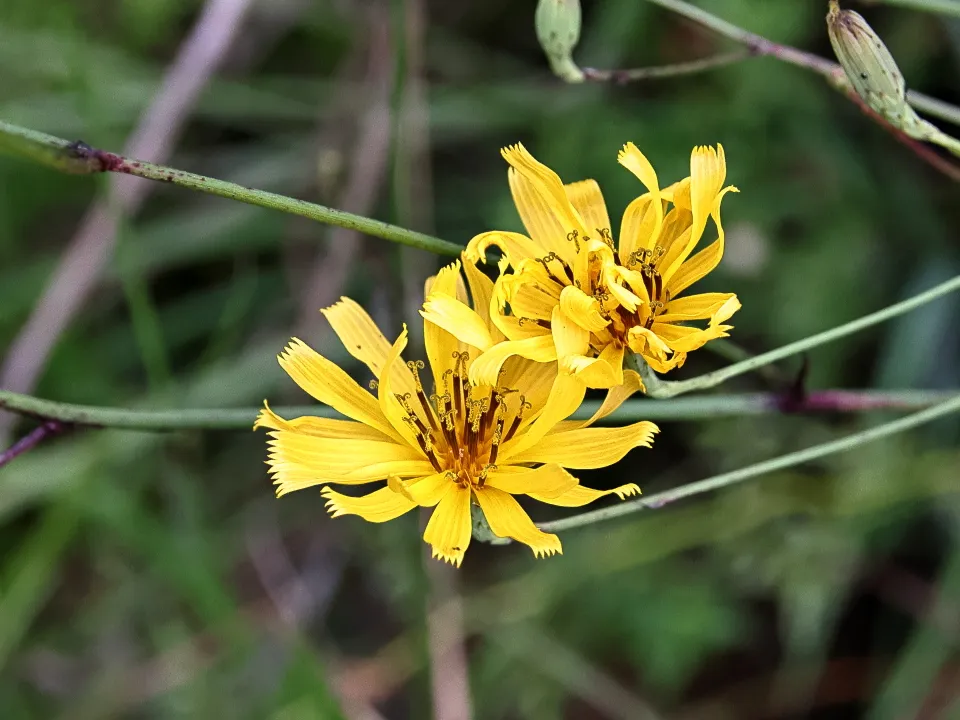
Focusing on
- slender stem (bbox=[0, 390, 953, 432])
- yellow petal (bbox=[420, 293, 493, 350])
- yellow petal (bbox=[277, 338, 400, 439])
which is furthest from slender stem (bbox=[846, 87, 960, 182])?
yellow petal (bbox=[277, 338, 400, 439])

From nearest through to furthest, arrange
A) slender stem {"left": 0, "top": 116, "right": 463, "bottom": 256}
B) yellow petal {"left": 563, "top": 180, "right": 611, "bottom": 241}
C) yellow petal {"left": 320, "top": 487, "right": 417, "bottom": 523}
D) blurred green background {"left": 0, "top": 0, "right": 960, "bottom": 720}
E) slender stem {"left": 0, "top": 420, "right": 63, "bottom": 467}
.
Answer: slender stem {"left": 0, "top": 116, "right": 463, "bottom": 256} < yellow petal {"left": 320, "top": 487, "right": 417, "bottom": 523} < slender stem {"left": 0, "top": 420, "right": 63, "bottom": 467} < yellow petal {"left": 563, "top": 180, "right": 611, "bottom": 241} < blurred green background {"left": 0, "top": 0, "right": 960, "bottom": 720}

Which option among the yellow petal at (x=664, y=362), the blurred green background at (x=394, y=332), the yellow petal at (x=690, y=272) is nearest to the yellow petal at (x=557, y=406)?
the yellow petal at (x=664, y=362)

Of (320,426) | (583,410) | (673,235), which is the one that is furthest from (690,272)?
(320,426)

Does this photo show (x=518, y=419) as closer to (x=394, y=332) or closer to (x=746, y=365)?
(x=746, y=365)

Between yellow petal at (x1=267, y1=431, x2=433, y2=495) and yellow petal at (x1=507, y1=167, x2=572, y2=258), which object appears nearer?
yellow petal at (x1=267, y1=431, x2=433, y2=495)

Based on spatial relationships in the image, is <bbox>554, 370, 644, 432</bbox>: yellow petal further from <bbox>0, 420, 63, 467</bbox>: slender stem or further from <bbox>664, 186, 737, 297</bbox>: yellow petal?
<bbox>0, 420, 63, 467</bbox>: slender stem

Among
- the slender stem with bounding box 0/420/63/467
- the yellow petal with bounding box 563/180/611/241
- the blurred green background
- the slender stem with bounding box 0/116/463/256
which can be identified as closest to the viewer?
the slender stem with bounding box 0/116/463/256

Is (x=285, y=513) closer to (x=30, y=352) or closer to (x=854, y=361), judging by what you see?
(x=30, y=352)
